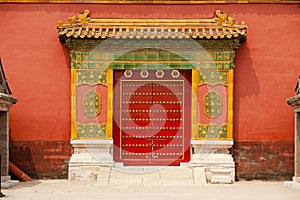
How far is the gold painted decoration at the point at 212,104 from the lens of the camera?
13094mm

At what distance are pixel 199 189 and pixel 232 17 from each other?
4.08 meters

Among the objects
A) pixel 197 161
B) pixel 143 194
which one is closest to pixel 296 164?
pixel 197 161

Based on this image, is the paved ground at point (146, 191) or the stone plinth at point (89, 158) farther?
the stone plinth at point (89, 158)

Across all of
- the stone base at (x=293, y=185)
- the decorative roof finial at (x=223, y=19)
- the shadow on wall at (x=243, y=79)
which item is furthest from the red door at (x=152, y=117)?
the stone base at (x=293, y=185)

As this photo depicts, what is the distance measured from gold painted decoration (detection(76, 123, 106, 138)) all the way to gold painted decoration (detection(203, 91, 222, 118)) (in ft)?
7.43

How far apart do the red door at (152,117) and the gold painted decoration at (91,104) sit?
1.39 feet

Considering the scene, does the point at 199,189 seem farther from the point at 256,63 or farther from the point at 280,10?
the point at 280,10

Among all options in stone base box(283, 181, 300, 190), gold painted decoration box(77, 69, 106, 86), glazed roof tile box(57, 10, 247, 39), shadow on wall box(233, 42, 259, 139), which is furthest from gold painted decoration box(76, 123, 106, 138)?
stone base box(283, 181, 300, 190)

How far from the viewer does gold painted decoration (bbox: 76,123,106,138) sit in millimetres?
13055

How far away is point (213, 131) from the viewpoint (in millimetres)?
13062

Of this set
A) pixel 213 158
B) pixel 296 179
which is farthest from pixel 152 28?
pixel 296 179

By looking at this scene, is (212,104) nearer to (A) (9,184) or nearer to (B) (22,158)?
(B) (22,158)

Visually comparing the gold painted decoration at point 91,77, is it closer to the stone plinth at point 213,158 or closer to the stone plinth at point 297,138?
the stone plinth at point 213,158

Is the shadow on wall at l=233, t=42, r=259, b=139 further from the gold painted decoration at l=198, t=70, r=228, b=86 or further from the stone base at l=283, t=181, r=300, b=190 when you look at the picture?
→ the stone base at l=283, t=181, r=300, b=190
